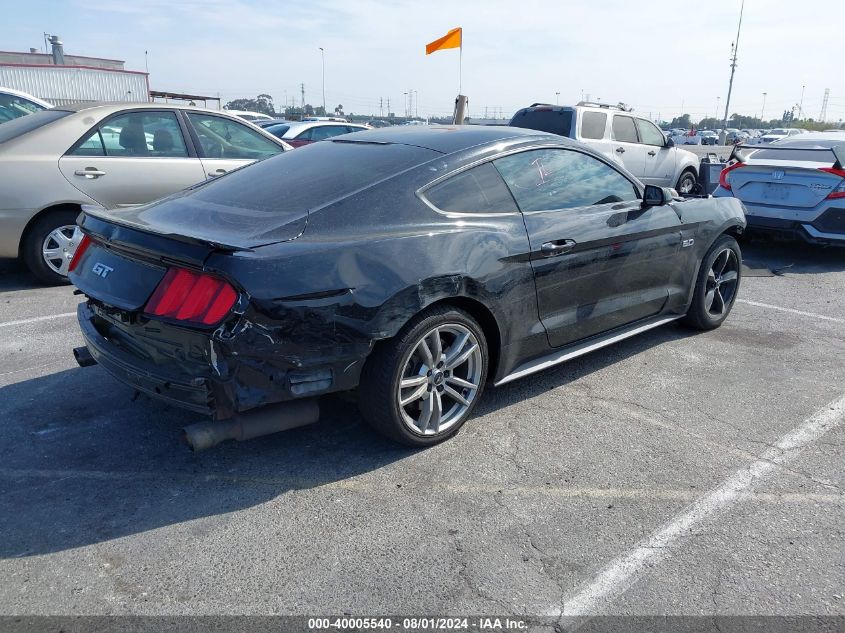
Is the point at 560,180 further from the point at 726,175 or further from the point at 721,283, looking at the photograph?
the point at 726,175

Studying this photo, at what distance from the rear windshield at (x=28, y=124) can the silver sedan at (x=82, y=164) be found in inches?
0.5

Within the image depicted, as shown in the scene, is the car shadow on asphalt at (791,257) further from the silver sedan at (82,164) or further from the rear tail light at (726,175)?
the silver sedan at (82,164)

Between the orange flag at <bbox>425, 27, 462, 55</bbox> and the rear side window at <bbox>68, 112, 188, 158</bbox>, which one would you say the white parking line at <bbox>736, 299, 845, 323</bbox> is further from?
the orange flag at <bbox>425, 27, 462, 55</bbox>

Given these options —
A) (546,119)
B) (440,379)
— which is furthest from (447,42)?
(440,379)

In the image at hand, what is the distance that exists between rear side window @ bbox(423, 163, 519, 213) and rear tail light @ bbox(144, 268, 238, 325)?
3.89 ft

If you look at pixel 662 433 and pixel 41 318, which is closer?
pixel 662 433

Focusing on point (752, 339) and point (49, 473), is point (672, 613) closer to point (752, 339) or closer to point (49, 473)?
point (49, 473)

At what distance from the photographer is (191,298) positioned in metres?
2.86

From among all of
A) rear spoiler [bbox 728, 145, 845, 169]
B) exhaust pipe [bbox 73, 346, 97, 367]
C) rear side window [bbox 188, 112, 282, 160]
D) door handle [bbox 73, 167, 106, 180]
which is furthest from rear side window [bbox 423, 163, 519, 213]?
rear spoiler [bbox 728, 145, 845, 169]

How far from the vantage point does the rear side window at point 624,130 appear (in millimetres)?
12055

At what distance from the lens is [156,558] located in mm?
2621

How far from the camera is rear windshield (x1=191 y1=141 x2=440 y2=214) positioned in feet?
11.2

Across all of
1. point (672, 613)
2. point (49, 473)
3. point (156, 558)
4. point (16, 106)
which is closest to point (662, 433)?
point (672, 613)

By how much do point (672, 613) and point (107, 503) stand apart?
230 cm
